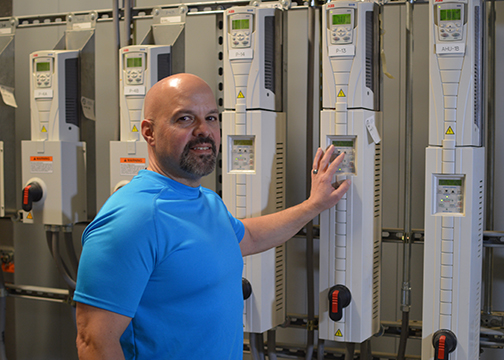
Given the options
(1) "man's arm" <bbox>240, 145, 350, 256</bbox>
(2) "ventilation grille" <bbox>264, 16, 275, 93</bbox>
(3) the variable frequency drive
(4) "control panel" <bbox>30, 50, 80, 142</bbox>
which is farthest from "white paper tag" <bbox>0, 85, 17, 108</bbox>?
(3) the variable frequency drive

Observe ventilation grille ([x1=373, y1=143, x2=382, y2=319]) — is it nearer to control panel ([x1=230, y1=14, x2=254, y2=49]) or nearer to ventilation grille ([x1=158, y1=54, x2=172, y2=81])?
control panel ([x1=230, y1=14, x2=254, y2=49])

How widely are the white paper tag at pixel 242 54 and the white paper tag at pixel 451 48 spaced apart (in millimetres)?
654

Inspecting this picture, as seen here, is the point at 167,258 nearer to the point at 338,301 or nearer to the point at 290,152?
the point at 338,301

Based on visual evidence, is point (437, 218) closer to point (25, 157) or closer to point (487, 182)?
point (487, 182)

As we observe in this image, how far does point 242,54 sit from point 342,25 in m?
0.37

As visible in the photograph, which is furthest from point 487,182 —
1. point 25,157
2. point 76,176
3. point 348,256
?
point 25,157

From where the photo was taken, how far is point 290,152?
2.45 meters

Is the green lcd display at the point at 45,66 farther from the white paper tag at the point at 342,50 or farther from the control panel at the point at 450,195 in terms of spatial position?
the control panel at the point at 450,195

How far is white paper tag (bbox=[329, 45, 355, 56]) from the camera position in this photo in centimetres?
178

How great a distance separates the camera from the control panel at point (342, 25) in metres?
1.79

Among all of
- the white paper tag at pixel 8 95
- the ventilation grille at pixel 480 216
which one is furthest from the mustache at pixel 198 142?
the white paper tag at pixel 8 95

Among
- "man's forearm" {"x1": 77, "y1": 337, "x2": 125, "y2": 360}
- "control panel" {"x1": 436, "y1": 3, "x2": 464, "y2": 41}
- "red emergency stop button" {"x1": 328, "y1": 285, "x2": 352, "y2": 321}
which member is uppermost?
"control panel" {"x1": 436, "y1": 3, "x2": 464, "y2": 41}

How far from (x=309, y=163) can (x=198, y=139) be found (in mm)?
947

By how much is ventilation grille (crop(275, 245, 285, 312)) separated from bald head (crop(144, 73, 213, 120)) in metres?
0.91
